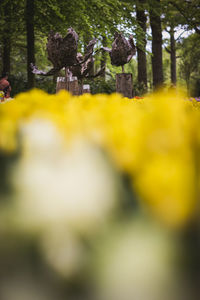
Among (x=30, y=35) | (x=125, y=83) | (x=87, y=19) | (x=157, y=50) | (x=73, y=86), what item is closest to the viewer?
(x=73, y=86)

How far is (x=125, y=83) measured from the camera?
627 cm

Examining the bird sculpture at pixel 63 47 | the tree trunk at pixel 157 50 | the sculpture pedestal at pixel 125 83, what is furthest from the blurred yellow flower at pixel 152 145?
the tree trunk at pixel 157 50

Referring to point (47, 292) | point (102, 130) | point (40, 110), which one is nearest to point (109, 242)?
point (47, 292)

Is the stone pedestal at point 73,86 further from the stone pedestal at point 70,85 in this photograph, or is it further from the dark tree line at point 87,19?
the dark tree line at point 87,19

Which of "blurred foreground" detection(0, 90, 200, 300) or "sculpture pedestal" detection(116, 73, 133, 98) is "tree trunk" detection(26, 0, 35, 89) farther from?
"blurred foreground" detection(0, 90, 200, 300)

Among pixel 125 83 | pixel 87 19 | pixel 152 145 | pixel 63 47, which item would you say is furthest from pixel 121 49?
pixel 87 19

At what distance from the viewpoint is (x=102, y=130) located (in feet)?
2.87

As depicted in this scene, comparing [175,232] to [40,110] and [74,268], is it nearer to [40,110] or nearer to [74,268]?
[74,268]

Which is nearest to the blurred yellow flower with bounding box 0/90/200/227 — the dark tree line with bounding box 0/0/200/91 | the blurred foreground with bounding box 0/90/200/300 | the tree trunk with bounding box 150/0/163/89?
the blurred foreground with bounding box 0/90/200/300

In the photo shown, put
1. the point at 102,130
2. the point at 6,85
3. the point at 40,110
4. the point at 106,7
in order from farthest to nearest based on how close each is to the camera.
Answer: the point at 106,7 < the point at 6,85 < the point at 40,110 < the point at 102,130

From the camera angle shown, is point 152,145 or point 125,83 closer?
point 152,145

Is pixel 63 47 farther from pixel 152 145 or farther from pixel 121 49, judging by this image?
pixel 152 145

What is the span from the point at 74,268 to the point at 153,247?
0.64ft

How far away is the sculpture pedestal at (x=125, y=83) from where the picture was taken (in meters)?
6.23
